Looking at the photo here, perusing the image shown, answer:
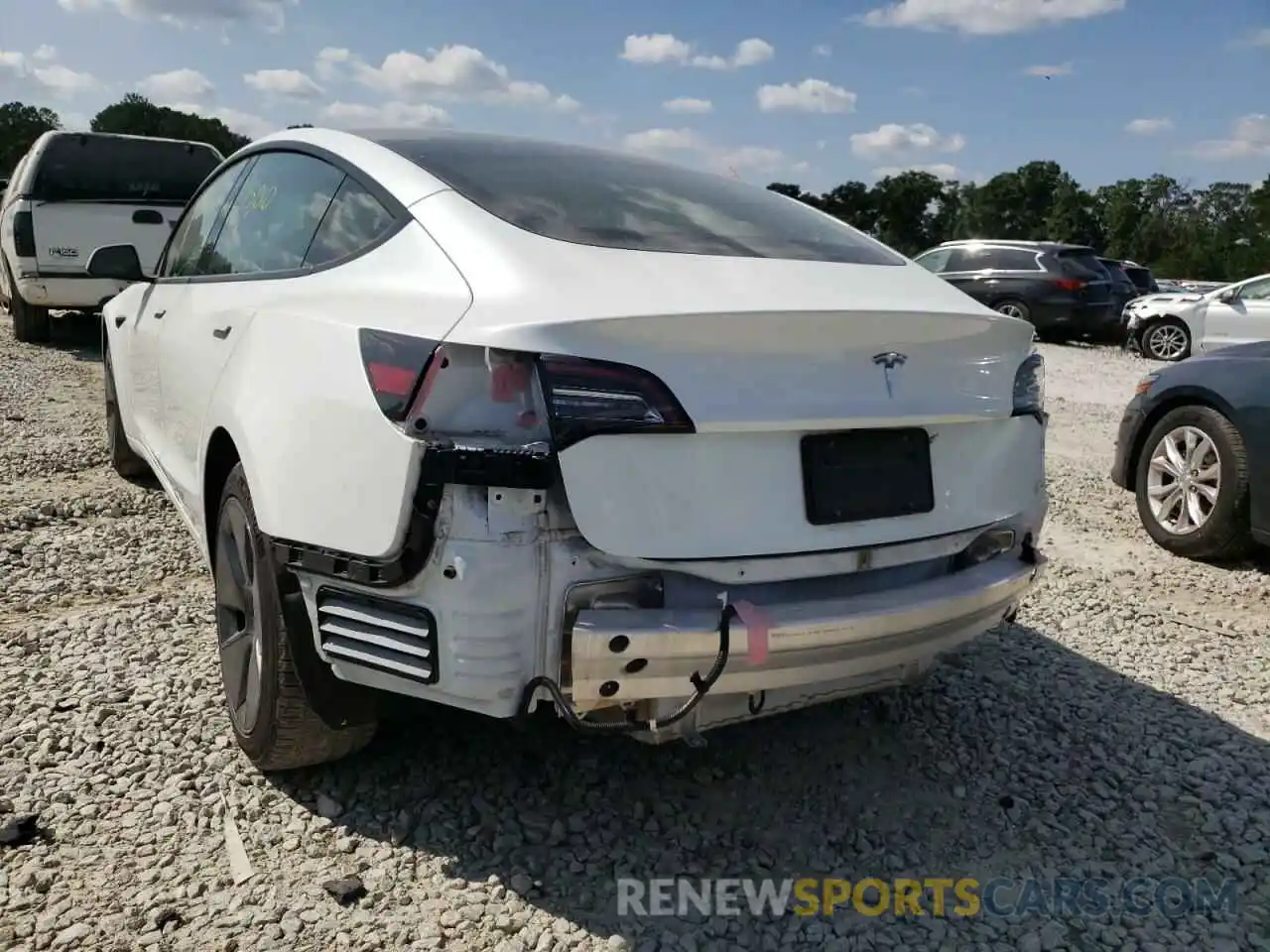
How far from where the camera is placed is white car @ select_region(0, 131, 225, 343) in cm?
947

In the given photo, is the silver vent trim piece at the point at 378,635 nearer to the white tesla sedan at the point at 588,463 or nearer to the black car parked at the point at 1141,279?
the white tesla sedan at the point at 588,463

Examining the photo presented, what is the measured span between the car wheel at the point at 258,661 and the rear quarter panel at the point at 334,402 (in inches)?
6.9

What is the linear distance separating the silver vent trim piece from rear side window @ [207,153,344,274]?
109 centimetres

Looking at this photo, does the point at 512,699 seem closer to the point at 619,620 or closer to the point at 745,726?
the point at 619,620

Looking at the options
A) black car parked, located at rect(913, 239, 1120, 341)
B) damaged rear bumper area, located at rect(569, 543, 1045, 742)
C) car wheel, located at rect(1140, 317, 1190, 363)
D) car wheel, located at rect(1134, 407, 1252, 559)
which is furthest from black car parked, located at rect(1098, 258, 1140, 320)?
damaged rear bumper area, located at rect(569, 543, 1045, 742)

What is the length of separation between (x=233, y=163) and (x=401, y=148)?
4.08ft

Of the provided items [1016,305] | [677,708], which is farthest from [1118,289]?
[677,708]

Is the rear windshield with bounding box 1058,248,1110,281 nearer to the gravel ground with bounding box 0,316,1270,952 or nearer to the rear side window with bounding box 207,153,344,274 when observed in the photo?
the gravel ground with bounding box 0,316,1270,952

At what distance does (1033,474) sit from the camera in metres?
2.76

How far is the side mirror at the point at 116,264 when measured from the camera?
418 centimetres

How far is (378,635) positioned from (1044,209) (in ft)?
272

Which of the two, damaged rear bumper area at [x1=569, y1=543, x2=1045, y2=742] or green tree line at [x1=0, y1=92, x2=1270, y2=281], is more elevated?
green tree line at [x1=0, y1=92, x2=1270, y2=281]

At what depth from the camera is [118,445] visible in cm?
537

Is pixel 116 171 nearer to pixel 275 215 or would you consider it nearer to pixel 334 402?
pixel 275 215
